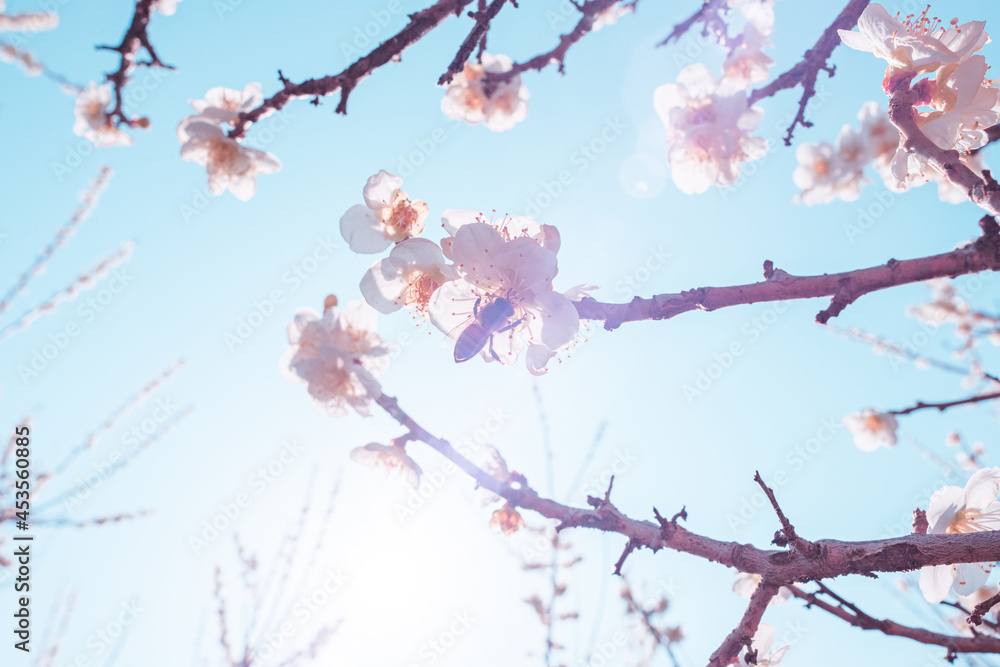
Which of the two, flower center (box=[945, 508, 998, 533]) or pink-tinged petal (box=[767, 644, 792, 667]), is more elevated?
flower center (box=[945, 508, 998, 533])

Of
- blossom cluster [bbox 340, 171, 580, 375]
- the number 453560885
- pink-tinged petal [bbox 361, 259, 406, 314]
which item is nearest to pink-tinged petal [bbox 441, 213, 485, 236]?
blossom cluster [bbox 340, 171, 580, 375]

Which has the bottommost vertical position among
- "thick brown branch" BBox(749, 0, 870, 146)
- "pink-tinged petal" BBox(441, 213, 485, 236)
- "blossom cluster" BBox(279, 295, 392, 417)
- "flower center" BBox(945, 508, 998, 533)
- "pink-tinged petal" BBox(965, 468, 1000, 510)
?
"blossom cluster" BBox(279, 295, 392, 417)

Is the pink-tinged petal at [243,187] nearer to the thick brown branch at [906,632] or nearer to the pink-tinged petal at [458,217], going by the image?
the pink-tinged petal at [458,217]

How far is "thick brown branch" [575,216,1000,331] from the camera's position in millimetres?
1019

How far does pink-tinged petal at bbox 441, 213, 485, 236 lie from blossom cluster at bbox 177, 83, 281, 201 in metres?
1.05

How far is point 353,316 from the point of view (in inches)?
83.5

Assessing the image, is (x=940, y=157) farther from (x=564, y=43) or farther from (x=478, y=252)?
(x=564, y=43)

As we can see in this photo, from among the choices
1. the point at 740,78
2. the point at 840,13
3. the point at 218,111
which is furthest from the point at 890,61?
the point at 218,111

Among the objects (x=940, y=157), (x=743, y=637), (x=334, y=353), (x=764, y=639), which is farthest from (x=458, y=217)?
(x=764, y=639)

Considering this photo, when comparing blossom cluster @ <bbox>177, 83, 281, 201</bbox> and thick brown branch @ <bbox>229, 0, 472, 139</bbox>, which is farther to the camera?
blossom cluster @ <bbox>177, 83, 281, 201</bbox>

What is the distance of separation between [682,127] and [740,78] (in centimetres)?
84

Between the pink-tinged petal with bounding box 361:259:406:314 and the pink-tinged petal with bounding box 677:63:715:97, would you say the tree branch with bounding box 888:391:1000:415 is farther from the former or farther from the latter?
the pink-tinged petal with bounding box 361:259:406:314

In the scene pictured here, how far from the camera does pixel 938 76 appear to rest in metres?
1.47

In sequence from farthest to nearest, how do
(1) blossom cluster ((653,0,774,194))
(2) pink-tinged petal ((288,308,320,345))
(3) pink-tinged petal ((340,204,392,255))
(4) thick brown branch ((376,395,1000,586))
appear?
1. (1) blossom cluster ((653,0,774,194))
2. (2) pink-tinged petal ((288,308,320,345))
3. (3) pink-tinged petal ((340,204,392,255))
4. (4) thick brown branch ((376,395,1000,586))
